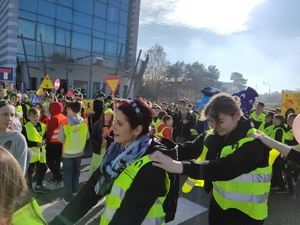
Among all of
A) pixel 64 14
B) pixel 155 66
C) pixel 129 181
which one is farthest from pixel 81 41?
pixel 129 181

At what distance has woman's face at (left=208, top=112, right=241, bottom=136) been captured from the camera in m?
1.98

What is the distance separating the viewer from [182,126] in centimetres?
870

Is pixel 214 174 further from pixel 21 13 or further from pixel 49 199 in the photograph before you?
pixel 21 13

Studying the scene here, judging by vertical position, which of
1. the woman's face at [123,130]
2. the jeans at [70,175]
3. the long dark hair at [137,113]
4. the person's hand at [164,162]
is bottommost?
the jeans at [70,175]

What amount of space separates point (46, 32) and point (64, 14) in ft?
10.4

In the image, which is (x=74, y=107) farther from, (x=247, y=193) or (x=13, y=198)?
(x=13, y=198)

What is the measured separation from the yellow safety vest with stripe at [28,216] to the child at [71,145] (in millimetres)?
3484

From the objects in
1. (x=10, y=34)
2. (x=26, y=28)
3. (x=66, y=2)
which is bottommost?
(x=10, y=34)

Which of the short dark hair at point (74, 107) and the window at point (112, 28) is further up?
the window at point (112, 28)

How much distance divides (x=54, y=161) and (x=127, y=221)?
14.4 ft

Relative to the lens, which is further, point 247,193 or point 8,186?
point 247,193

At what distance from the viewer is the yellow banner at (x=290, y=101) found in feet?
37.8

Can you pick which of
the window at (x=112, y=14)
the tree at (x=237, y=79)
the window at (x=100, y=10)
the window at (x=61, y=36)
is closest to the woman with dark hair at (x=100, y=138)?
the window at (x=61, y=36)

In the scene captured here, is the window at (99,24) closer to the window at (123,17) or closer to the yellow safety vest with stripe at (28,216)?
the window at (123,17)
